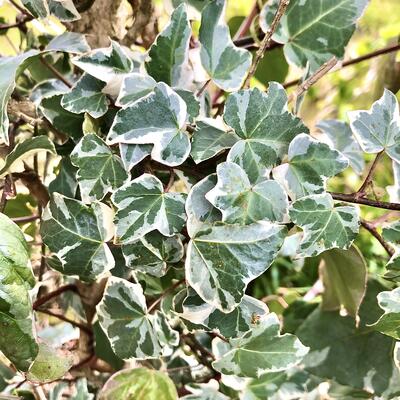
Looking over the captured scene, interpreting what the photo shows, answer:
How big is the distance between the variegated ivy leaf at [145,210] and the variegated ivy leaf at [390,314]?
5.8 inches

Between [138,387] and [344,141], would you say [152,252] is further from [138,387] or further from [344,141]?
[344,141]

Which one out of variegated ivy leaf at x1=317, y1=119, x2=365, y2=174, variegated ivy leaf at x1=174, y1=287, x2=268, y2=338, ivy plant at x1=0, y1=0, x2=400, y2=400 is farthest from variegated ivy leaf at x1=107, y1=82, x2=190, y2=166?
variegated ivy leaf at x1=317, y1=119, x2=365, y2=174

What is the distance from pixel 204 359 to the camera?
58 centimetres

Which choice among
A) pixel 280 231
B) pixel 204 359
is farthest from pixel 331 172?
pixel 204 359

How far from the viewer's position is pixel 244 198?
39 centimetres

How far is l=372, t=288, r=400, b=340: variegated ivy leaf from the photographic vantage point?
0.40m

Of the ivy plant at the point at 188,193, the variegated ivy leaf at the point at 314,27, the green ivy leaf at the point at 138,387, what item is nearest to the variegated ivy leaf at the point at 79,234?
the ivy plant at the point at 188,193

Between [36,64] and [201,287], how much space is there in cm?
30

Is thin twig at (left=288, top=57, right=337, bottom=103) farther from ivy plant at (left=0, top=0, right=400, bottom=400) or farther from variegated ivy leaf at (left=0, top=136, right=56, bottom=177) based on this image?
variegated ivy leaf at (left=0, top=136, right=56, bottom=177)

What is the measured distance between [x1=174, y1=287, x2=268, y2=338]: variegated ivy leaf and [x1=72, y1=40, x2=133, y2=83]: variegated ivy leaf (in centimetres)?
17

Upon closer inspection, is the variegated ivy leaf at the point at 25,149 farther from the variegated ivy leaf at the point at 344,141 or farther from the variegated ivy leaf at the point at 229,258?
the variegated ivy leaf at the point at 344,141

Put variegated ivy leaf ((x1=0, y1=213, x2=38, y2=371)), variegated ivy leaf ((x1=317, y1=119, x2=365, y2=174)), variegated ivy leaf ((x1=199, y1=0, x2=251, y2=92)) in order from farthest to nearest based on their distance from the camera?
variegated ivy leaf ((x1=317, y1=119, x2=365, y2=174)) → variegated ivy leaf ((x1=199, y1=0, x2=251, y2=92)) → variegated ivy leaf ((x1=0, y1=213, x2=38, y2=371))

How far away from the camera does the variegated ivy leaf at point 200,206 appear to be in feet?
1.32

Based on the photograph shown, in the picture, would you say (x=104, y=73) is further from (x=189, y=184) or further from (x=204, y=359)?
(x=204, y=359)
